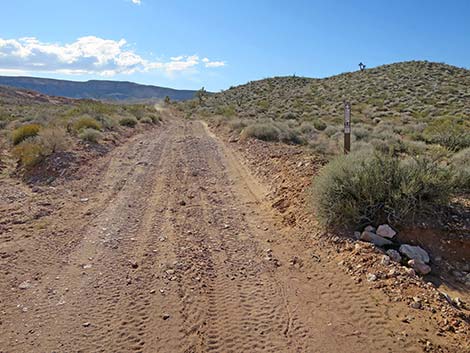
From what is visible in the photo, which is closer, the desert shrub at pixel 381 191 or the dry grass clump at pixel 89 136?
the desert shrub at pixel 381 191

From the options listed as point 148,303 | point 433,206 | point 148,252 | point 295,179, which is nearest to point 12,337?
point 148,303

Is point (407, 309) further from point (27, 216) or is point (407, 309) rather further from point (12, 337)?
point (27, 216)

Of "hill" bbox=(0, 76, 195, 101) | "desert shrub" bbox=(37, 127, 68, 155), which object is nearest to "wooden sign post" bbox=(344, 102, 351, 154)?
"desert shrub" bbox=(37, 127, 68, 155)

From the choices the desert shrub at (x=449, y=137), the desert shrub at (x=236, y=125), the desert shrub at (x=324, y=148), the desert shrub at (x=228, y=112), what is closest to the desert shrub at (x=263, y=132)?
the desert shrub at (x=324, y=148)

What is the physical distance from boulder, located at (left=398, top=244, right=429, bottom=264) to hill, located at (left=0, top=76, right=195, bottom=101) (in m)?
146

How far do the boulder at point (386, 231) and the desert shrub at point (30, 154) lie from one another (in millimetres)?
10170

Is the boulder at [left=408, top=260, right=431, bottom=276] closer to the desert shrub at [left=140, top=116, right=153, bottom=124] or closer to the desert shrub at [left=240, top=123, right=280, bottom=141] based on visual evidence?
the desert shrub at [left=240, top=123, right=280, bottom=141]

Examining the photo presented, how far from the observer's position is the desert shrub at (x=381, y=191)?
611cm

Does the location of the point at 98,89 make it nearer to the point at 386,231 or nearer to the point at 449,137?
the point at 449,137

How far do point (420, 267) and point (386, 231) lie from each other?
790mm

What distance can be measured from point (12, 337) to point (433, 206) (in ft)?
19.8

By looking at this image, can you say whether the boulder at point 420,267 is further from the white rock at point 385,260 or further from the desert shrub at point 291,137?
the desert shrub at point 291,137

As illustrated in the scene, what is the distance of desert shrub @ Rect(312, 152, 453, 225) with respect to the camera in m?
6.11

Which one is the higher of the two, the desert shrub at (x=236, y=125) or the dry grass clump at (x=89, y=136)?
the desert shrub at (x=236, y=125)
